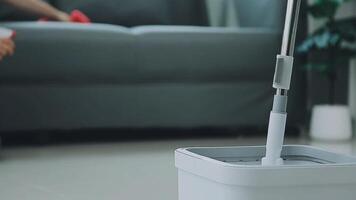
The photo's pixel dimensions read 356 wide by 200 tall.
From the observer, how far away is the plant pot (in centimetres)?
225

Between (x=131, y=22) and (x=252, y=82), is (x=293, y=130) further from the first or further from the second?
(x=131, y=22)

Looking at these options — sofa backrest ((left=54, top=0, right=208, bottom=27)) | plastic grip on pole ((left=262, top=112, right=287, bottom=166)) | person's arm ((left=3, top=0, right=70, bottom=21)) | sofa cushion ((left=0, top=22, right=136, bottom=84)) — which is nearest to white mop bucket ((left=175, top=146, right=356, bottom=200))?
plastic grip on pole ((left=262, top=112, right=287, bottom=166))

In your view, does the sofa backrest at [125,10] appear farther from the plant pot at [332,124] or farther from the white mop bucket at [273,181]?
the white mop bucket at [273,181]

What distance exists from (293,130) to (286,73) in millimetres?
1606

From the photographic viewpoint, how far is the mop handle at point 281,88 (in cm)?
80

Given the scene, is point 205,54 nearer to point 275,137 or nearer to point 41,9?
point 41,9

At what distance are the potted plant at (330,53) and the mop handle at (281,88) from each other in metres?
1.47

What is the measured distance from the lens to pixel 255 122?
7.40 feet

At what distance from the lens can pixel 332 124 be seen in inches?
88.8

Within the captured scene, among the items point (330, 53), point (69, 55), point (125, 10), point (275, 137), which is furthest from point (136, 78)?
point (275, 137)

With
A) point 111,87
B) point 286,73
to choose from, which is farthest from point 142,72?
point 286,73

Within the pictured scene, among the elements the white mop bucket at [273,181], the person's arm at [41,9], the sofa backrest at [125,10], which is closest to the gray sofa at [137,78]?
the person's arm at [41,9]

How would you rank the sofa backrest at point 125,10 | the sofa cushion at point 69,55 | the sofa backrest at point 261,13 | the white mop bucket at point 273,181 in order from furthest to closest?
the sofa backrest at point 125,10 → the sofa backrest at point 261,13 → the sofa cushion at point 69,55 → the white mop bucket at point 273,181

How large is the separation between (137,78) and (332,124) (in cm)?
72
